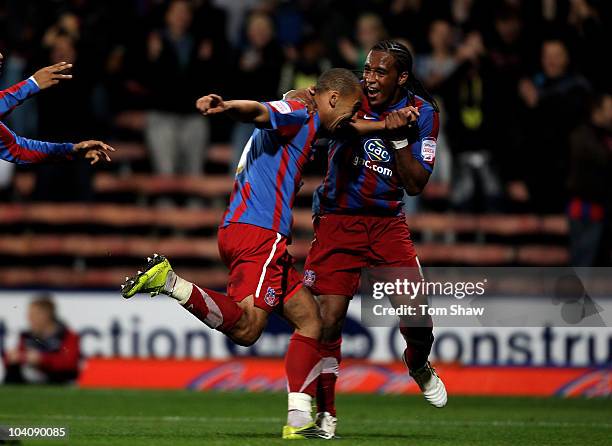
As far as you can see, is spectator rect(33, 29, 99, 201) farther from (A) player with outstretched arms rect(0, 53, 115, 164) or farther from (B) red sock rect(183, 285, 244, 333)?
(B) red sock rect(183, 285, 244, 333)

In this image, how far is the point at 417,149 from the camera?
8.81m

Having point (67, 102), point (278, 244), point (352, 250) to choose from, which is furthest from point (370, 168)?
point (67, 102)

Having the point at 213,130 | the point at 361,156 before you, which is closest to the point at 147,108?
the point at 213,130

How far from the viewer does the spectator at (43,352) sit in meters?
13.8

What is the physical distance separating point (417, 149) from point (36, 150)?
2.62m

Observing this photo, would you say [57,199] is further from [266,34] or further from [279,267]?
[279,267]

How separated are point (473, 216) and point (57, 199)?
495 centimetres

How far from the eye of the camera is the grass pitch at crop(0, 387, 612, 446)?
329 inches

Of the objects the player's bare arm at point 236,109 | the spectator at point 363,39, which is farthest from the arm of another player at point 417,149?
the spectator at point 363,39

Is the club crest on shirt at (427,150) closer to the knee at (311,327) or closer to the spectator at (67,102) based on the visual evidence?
the knee at (311,327)

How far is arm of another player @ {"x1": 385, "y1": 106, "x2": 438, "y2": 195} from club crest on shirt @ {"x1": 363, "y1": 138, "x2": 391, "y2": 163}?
232 millimetres

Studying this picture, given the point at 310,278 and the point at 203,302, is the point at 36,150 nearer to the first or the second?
the point at 203,302

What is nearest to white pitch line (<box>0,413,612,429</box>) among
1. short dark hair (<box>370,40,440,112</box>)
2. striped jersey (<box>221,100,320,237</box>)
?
striped jersey (<box>221,100,320,237</box>)

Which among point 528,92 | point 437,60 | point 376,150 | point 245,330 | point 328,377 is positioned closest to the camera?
point 245,330
